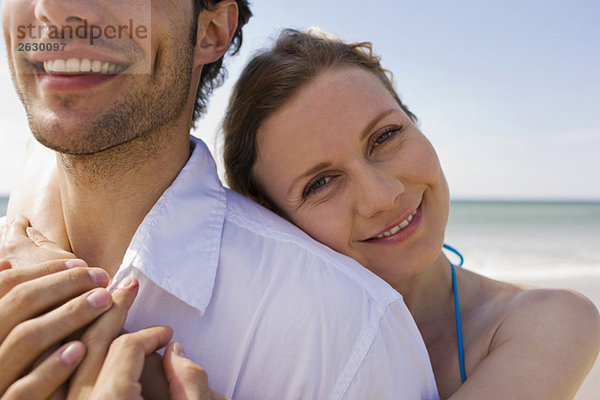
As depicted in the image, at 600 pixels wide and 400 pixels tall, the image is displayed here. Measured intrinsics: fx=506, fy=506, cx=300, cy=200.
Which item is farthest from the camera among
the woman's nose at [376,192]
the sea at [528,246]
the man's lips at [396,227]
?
the sea at [528,246]

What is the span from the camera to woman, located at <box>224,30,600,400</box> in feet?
5.35

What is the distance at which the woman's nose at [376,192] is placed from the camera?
1.67 metres

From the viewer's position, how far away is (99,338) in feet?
3.49

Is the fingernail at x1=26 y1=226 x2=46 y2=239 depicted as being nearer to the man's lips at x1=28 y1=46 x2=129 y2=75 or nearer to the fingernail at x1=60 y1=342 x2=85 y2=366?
the man's lips at x1=28 y1=46 x2=129 y2=75

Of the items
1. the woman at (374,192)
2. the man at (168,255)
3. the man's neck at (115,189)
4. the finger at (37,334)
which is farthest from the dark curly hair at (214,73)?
the finger at (37,334)

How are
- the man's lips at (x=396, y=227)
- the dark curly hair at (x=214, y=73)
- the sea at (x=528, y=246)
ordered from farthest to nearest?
the sea at (x=528, y=246) → the dark curly hair at (x=214, y=73) → the man's lips at (x=396, y=227)

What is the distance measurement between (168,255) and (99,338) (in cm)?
32

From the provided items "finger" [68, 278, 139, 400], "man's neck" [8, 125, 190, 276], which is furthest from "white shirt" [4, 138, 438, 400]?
"man's neck" [8, 125, 190, 276]

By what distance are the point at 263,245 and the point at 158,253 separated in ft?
0.92

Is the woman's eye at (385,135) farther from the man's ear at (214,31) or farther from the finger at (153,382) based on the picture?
the finger at (153,382)

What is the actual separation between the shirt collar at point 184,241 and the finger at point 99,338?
0.36 ft

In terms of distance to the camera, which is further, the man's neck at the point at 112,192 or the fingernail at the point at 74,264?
the man's neck at the point at 112,192

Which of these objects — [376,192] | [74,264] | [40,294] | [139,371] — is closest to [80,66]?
[74,264]

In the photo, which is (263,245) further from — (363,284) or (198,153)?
(198,153)
